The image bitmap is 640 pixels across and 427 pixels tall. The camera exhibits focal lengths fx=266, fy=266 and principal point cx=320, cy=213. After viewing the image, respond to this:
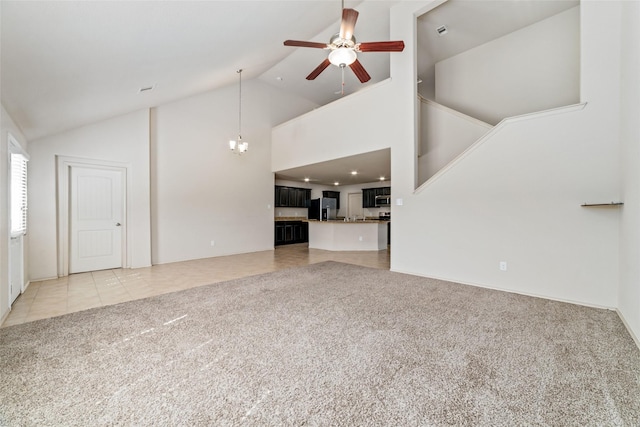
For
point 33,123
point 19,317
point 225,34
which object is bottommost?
point 19,317

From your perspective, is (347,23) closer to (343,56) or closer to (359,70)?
(343,56)

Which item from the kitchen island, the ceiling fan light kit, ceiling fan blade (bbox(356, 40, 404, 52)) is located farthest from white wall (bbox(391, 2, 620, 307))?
the kitchen island

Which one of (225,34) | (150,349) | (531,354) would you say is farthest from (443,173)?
(150,349)

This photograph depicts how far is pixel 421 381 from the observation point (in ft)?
5.57

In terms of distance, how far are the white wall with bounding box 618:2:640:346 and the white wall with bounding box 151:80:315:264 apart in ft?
22.5

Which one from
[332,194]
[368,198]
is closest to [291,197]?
[332,194]

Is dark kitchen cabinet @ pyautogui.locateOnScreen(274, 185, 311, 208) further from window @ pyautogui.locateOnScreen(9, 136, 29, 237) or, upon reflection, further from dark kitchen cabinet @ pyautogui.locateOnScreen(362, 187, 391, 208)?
window @ pyautogui.locateOnScreen(9, 136, 29, 237)

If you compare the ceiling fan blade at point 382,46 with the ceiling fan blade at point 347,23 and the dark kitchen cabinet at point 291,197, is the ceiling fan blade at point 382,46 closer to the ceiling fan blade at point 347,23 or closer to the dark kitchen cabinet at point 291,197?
the ceiling fan blade at point 347,23

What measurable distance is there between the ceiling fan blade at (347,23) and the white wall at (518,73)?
14.0 feet

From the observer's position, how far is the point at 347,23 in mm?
2916

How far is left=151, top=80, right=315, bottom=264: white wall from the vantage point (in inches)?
231

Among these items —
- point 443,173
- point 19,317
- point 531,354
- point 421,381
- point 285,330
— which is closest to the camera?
point 421,381

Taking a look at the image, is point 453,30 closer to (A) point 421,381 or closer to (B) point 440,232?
(B) point 440,232

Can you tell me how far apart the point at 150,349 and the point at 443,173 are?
433cm
